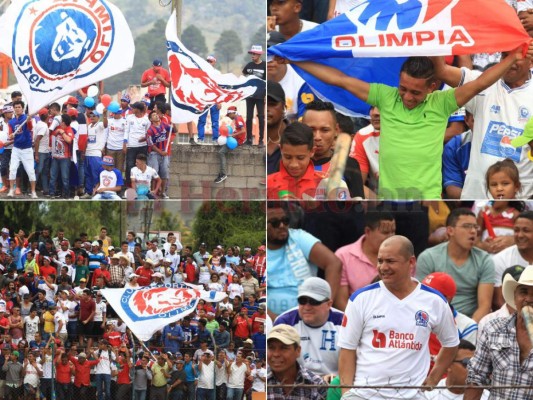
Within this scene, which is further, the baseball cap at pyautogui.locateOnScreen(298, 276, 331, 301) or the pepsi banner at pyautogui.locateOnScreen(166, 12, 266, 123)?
the pepsi banner at pyautogui.locateOnScreen(166, 12, 266, 123)

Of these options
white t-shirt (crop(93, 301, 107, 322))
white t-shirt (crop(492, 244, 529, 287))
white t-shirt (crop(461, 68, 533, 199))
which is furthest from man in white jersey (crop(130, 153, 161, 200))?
white t-shirt (crop(492, 244, 529, 287))

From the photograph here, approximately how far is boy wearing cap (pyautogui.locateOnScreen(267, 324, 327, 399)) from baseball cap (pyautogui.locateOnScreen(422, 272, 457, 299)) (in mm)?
1150

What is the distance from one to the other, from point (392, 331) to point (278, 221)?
1.94 meters

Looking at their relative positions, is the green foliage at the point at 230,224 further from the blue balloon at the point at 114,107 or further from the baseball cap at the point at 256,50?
the baseball cap at the point at 256,50

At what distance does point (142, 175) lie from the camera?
12797 mm

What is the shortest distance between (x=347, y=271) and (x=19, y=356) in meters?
3.05

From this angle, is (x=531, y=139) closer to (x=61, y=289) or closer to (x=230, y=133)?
(x=230, y=133)

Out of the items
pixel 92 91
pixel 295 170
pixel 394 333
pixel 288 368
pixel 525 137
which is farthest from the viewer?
pixel 92 91

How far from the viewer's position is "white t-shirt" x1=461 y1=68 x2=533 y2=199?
38.2ft

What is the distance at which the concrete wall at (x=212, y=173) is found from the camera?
1266 centimetres

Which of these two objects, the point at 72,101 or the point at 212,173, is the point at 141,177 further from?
the point at 72,101

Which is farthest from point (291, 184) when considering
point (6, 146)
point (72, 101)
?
point (6, 146)

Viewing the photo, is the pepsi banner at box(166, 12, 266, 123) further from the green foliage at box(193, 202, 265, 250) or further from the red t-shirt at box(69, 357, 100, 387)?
the red t-shirt at box(69, 357, 100, 387)

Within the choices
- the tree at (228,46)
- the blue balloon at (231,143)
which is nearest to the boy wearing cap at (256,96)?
the blue balloon at (231,143)
